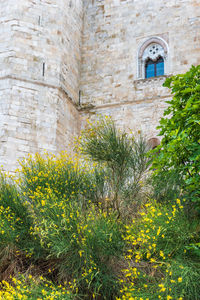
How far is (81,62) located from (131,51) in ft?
5.02

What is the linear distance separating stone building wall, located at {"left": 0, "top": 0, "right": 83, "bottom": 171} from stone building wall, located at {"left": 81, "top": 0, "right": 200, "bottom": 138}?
817 millimetres

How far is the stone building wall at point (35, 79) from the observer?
9367 mm

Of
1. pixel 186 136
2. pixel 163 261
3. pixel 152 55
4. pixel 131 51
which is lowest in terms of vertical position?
pixel 163 261

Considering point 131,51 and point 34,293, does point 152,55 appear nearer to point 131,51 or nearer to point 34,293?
point 131,51

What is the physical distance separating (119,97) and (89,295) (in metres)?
6.49

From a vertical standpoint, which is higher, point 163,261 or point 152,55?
point 152,55

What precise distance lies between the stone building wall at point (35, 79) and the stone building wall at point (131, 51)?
82 cm

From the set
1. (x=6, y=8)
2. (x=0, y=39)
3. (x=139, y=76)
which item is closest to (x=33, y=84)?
(x=0, y=39)

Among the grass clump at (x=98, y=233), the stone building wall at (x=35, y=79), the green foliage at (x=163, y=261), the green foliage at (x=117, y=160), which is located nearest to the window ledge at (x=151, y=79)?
the stone building wall at (x=35, y=79)

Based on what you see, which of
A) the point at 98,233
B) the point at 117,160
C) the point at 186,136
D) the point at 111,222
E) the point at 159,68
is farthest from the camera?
the point at 159,68

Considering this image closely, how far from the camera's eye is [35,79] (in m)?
9.99

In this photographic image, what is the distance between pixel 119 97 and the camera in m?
11.1

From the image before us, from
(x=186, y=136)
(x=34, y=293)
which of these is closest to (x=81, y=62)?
(x=186, y=136)

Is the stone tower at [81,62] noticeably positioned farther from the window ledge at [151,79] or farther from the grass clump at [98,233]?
the grass clump at [98,233]
